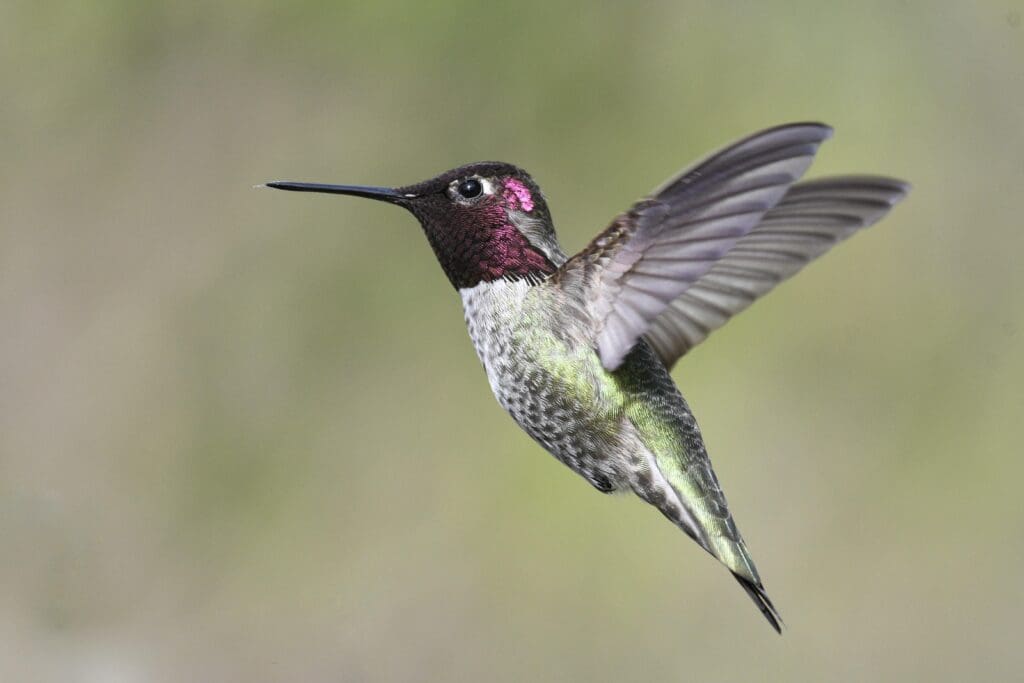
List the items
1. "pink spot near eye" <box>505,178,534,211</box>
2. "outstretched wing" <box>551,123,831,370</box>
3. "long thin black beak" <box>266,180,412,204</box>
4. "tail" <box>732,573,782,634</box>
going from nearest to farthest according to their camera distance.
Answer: "outstretched wing" <box>551,123,831,370</box>
"long thin black beak" <box>266,180,412,204</box>
"tail" <box>732,573,782,634</box>
"pink spot near eye" <box>505,178,534,211</box>

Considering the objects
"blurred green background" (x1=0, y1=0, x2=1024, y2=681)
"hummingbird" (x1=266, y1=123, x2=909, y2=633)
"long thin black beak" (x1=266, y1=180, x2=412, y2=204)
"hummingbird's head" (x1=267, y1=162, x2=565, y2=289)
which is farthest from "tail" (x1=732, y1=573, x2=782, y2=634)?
"blurred green background" (x1=0, y1=0, x2=1024, y2=681)

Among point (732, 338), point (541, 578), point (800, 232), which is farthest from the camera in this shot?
point (732, 338)

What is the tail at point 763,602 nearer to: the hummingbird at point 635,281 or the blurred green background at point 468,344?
the hummingbird at point 635,281

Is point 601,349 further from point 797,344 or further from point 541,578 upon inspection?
point 797,344

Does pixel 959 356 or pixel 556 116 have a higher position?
pixel 556 116

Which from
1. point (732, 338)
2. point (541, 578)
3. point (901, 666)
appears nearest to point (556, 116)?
point (732, 338)

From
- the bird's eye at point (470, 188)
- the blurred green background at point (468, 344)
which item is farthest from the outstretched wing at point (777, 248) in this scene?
the blurred green background at point (468, 344)

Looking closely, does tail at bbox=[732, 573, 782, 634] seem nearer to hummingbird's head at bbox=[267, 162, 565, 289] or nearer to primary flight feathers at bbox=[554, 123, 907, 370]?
primary flight feathers at bbox=[554, 123, 907, 370]
